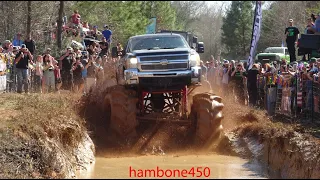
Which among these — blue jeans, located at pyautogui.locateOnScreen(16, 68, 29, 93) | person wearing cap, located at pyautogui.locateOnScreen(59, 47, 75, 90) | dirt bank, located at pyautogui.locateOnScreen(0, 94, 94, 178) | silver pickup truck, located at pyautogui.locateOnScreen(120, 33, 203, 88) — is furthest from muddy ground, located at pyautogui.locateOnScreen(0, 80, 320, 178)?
person wearing cap, located at pyautogui.locateOnScreen(59, 47, 75, 90)

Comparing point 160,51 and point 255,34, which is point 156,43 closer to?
point 160,51

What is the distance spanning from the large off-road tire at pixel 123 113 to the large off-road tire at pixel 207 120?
1601 mm

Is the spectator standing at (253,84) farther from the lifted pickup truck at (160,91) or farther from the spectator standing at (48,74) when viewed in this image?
the spectator standing at (48,74)

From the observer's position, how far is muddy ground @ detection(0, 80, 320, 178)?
10.4 metres

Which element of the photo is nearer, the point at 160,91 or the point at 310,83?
the point at 160,91

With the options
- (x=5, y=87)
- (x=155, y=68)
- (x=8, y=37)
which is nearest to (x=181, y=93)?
(x=155, y=68)

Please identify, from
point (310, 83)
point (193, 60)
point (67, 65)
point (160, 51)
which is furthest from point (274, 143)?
point (67, 65)

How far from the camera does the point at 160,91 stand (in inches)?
553

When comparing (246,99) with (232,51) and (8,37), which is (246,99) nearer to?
(8,37)

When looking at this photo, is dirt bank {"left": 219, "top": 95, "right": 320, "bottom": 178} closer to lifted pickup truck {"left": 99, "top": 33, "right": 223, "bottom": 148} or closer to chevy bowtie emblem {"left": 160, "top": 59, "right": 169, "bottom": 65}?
lifted pickup truck {"left": 99, "top": 33, "right": 223, "bottom": 148}

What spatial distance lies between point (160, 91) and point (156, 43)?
160cm

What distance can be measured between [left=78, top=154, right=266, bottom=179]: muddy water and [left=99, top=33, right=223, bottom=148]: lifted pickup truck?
95 cm

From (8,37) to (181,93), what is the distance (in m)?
18.5

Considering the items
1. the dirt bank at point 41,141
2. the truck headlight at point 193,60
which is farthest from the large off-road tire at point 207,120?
the dirt bank at point 41,141
